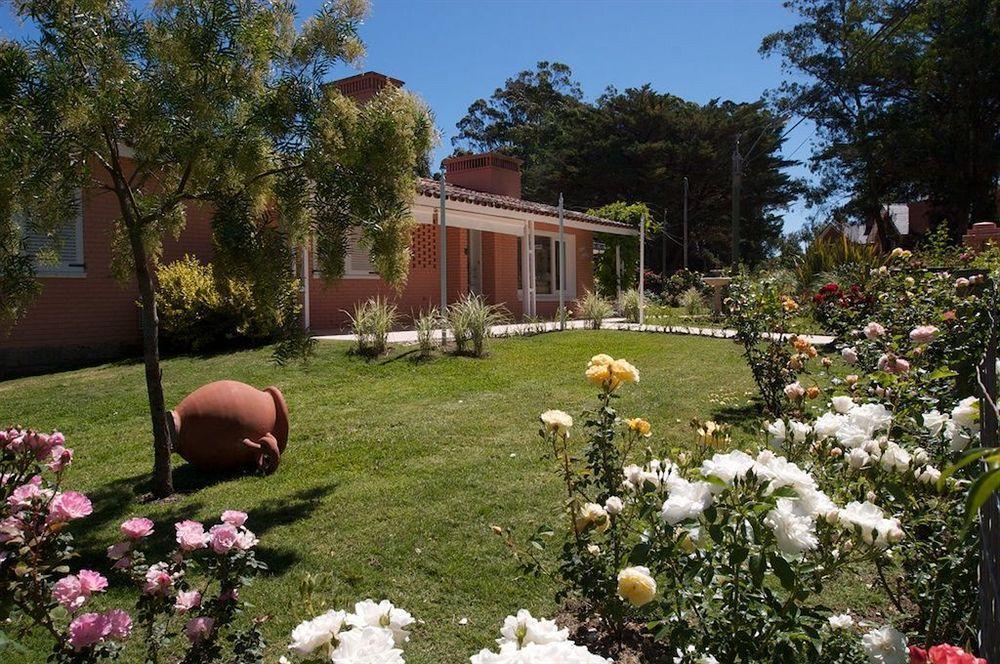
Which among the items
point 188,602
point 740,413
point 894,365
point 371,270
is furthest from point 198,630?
point 371,270

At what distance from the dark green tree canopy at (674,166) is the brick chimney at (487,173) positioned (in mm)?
14949

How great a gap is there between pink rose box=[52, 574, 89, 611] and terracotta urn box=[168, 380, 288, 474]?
351 centimetres

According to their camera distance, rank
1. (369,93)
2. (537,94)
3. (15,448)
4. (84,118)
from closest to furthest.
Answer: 1. (15,448)
2. (84,118)
3. (369,93)
4. (537,94)

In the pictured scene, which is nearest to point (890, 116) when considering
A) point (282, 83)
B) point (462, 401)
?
point (462, 401)

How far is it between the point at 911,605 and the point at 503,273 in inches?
631

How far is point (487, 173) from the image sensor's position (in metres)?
22.7

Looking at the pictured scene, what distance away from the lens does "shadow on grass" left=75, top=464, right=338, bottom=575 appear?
383cm

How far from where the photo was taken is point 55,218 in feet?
14.5

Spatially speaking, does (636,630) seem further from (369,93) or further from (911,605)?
(369,93)

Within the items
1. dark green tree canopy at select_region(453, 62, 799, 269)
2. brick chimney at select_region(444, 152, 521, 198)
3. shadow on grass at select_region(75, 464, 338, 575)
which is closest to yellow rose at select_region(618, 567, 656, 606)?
shadow on grass at select_region(75, 464, 338, 575)

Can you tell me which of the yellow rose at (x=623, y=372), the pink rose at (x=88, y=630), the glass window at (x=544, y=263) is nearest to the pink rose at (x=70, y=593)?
the pink rose at (x=88, y=630)

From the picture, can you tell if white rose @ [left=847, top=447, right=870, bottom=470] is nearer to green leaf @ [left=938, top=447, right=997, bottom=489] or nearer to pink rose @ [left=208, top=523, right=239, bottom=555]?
green leaf @ [left=938, top=447, right=997, bottom=489]

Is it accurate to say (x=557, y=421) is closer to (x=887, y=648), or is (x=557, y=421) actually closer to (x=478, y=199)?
(x=887, y=648)

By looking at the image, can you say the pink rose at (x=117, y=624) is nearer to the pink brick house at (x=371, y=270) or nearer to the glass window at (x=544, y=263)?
the pink brick house at (x=371, y=270)
